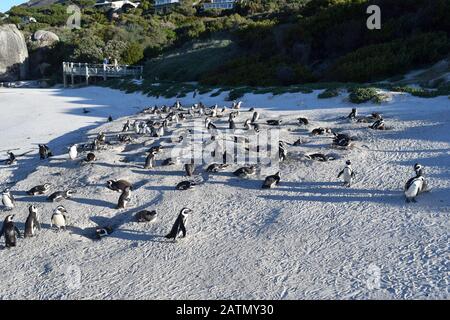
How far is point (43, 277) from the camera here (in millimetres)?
6449

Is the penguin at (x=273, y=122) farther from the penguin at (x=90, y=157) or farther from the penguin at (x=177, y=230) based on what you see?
the penguin at (x=177, y=230)

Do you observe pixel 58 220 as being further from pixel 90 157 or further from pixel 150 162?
pixel 90 157

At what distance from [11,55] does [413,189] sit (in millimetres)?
47433

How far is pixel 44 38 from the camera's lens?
Result: 51.2 meters

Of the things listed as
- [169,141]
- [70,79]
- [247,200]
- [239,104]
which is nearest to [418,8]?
[239,104]

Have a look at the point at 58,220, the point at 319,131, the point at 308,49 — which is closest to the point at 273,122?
the point at 319,131

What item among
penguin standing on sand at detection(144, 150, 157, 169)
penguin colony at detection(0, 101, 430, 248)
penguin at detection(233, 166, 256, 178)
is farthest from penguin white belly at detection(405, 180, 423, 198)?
penguin standing on sand at detection(144, 150, 157, 169)

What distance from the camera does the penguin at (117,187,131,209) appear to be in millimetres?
8539

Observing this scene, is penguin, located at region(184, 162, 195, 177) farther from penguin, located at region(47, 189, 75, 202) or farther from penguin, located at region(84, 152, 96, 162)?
penguin, located at region(84, 152, 96, 162)

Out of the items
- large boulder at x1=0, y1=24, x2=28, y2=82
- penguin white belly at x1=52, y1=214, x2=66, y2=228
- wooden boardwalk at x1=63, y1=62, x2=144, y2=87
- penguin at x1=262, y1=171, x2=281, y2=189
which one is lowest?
penguin white belly at x1=52, y1=214, x2=66, y2=228

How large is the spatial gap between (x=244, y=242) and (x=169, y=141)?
6225mm

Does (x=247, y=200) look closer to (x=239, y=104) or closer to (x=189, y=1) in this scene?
(x=239, y=104)

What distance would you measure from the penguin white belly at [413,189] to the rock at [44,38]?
162 feet

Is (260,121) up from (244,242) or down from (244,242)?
up
